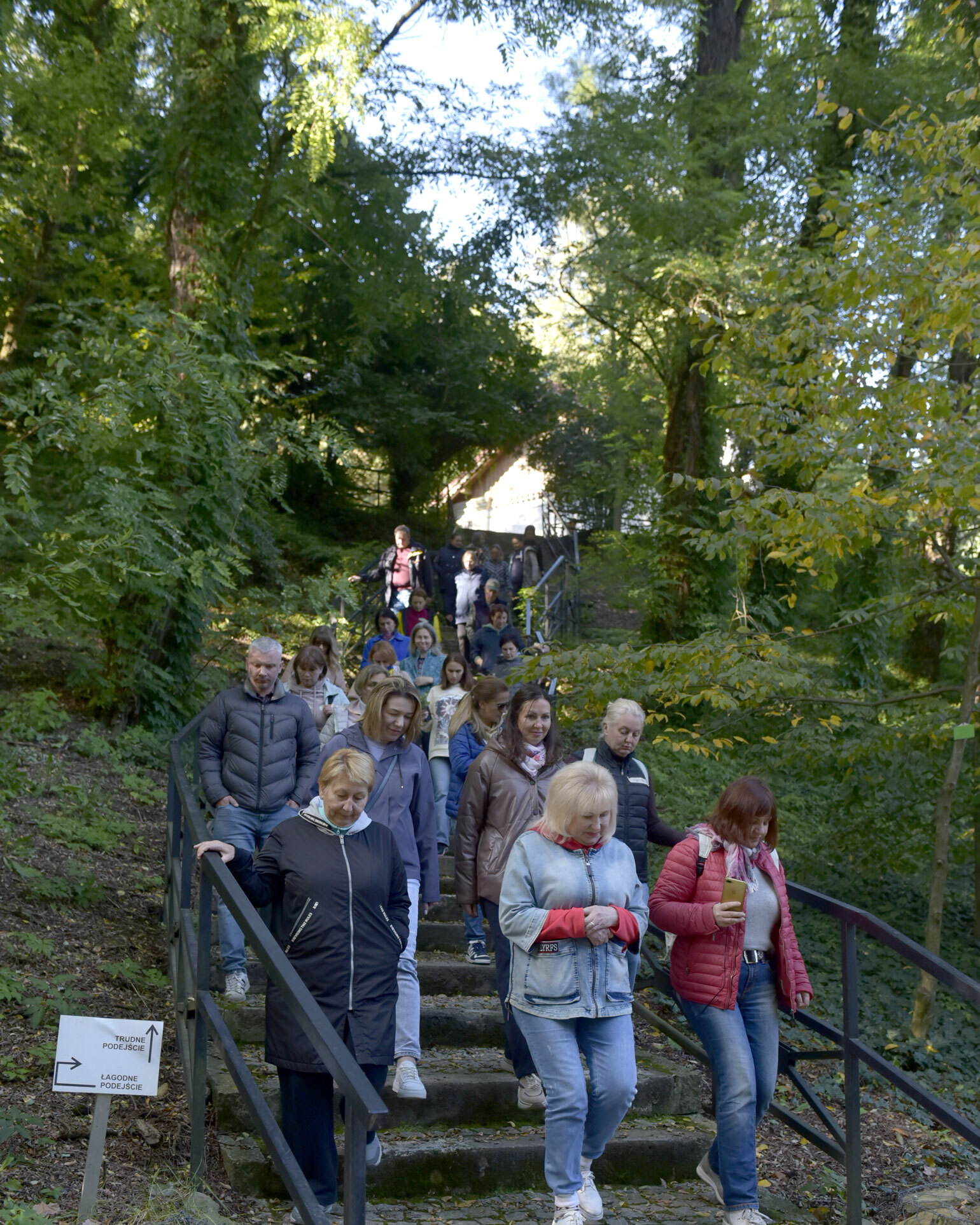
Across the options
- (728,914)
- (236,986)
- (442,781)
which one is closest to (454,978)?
(236,986)

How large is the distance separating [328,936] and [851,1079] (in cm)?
209

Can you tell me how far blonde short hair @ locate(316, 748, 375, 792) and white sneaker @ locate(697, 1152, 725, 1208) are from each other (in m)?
2.10

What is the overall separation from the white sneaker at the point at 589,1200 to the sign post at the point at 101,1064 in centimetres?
154

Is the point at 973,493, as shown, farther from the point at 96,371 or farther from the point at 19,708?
the point at 19,708

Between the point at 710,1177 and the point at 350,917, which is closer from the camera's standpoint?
the point at 350,917

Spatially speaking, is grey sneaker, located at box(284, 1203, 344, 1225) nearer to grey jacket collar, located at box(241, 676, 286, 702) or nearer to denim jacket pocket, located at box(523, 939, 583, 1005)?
denim jacket pocket, located at box(523, 939, 583, 1005)

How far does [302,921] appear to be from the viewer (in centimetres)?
381

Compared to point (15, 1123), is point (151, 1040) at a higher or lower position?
higher

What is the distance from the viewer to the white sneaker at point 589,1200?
3815 mm

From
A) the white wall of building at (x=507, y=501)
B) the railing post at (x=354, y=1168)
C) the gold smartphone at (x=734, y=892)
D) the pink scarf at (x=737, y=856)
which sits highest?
the white wall of building at (x=507, y=501)

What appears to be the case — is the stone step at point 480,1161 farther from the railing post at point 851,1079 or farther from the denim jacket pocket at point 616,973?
the denim jacket pocket at point 616,973

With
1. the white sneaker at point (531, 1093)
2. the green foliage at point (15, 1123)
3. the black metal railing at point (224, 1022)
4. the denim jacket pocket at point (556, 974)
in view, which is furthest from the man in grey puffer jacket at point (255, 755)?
the denim jacket pocket at point (556, 974)

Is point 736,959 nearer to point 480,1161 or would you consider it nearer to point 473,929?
point 480,1161

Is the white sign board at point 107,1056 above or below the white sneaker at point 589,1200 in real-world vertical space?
above
